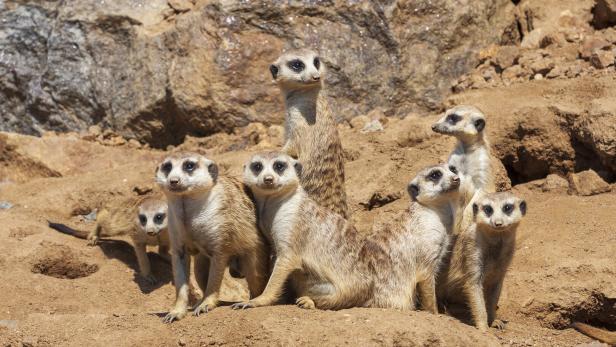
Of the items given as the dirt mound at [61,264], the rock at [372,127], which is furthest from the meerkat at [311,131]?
the rock at [372,127]

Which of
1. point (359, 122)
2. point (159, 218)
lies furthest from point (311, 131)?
point (359, 122)

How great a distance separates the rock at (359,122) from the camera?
9.06m

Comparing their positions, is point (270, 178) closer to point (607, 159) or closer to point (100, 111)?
point (607, 159)

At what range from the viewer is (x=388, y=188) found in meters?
7.85

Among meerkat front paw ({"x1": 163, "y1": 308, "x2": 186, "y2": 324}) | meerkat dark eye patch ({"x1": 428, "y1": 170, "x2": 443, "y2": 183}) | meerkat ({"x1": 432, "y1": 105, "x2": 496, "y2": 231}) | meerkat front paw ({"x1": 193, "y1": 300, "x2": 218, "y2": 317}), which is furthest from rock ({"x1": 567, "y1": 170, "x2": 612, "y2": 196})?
meerkat front paw ({"x1": 163, "y1": 308, "x2": 186, "y2": 324})

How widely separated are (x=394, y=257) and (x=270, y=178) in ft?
3.01

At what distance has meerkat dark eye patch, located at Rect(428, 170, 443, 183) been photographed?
241 inches

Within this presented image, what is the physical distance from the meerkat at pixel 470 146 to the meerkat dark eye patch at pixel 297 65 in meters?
0.98

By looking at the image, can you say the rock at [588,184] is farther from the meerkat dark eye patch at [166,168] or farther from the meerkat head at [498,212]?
the meerkat dark eye patch at [166,168]

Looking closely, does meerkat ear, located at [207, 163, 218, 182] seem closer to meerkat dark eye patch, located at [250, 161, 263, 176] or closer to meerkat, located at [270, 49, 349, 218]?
meerkat dark eye patch, located at [250, 161, 263, 176]

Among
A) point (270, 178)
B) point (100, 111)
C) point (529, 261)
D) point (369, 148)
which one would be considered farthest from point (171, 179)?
point (100, 111)

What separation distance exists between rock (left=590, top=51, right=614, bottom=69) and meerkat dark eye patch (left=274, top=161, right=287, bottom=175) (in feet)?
13.2

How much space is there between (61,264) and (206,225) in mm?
2192

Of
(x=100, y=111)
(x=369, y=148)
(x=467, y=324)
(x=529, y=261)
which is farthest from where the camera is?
(x=100, y=111)
